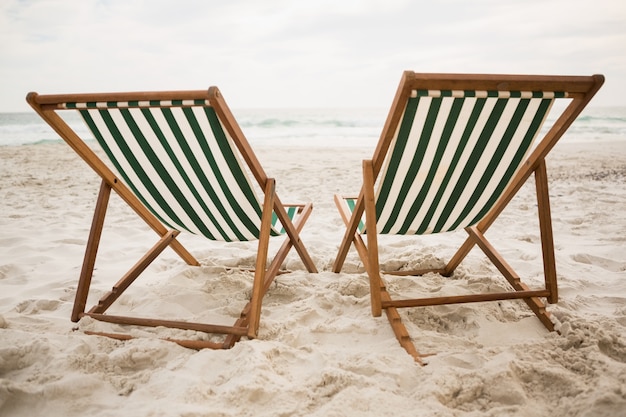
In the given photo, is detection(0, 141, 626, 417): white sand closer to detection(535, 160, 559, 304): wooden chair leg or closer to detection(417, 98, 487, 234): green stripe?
detection(535, 160, 559, 304): wooden chair leg

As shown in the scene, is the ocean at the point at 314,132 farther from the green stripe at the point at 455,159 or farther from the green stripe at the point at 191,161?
the green stripe at the point at 191,161

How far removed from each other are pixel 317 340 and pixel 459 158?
101 cm

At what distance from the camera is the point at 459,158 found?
1.72 m

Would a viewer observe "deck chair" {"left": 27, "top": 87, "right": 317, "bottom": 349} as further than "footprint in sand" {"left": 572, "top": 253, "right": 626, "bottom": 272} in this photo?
No

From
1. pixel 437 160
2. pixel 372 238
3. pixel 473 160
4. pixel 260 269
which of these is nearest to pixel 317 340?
pixel 260 269

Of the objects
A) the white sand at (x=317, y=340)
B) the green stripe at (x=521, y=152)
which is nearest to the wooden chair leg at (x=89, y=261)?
the white sand at (x=317, y=340)

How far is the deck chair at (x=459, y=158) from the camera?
54.9 inches

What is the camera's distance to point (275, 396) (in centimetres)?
122

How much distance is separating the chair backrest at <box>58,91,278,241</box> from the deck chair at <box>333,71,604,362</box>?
0.60 metres

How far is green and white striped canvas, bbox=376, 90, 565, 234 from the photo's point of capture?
4.88 ft

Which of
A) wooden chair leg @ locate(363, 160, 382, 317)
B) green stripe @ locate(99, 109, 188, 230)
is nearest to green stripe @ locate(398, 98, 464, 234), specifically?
wooden chair leg @ locate(363, 160, 382, 317)

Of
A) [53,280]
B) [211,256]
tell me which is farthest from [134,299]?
[211,256]

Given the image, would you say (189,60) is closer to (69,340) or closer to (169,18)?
(169,18)

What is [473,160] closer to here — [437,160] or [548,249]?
[437,160]
